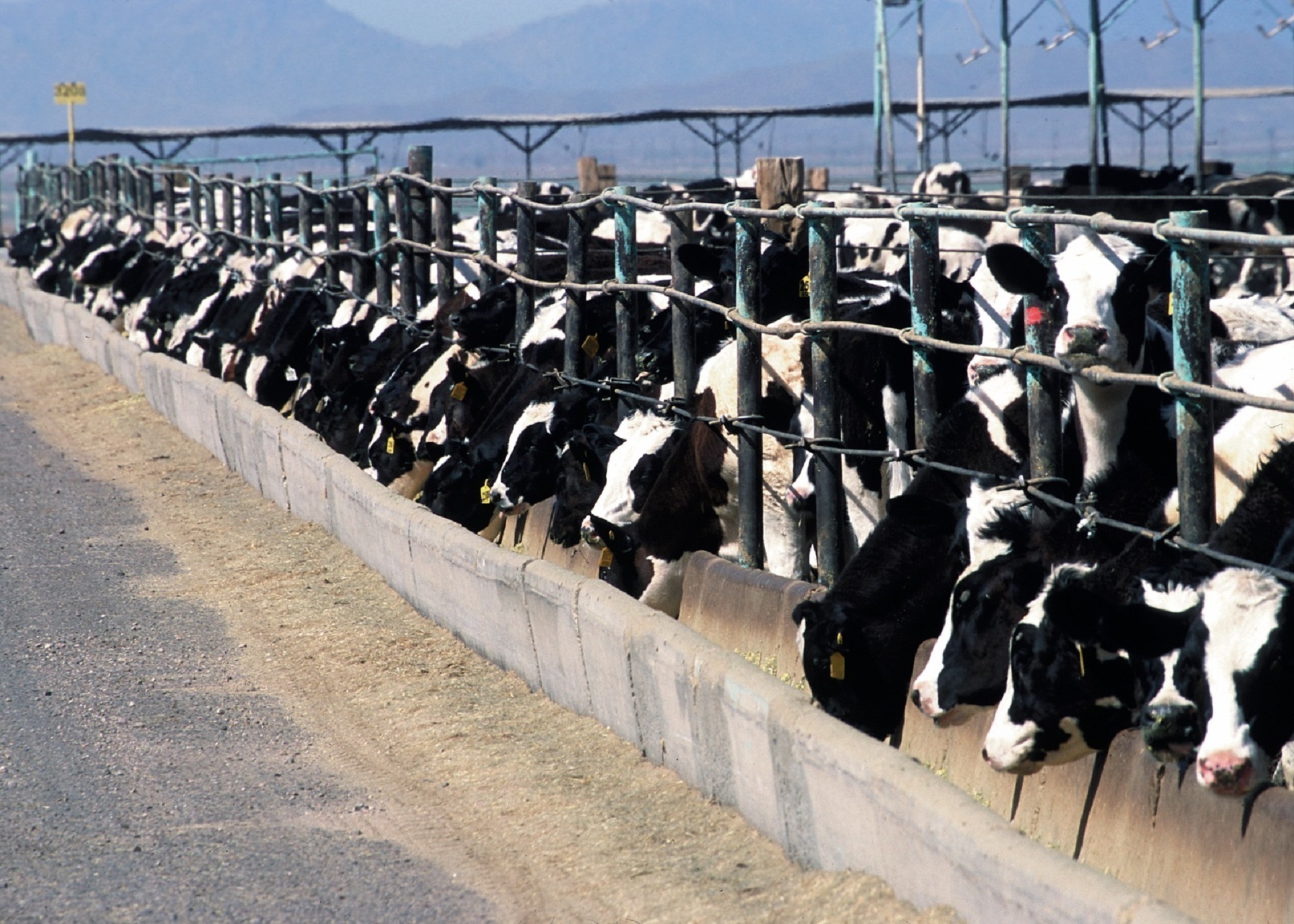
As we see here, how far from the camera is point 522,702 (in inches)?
265

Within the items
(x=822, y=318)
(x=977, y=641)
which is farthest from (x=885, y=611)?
(x=822, y=318)

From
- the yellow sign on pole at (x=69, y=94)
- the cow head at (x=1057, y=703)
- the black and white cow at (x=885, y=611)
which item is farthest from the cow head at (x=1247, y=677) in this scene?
the yellow sign on pole at (x=69, y=94)

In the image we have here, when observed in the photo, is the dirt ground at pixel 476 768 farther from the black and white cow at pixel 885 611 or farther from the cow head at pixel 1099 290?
the cow head at pixel 1099 290

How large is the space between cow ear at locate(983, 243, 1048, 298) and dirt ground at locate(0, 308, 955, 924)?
6.35 feet

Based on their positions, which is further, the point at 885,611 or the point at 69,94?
the point at 69,94

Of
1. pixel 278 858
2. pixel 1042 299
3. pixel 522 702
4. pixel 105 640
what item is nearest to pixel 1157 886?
pixel 1042 299

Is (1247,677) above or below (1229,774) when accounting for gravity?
above

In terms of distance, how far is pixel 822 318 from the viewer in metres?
6.58

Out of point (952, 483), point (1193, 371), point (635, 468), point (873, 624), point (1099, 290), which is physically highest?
point (1099, 290)

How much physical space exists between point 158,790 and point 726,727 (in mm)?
2001

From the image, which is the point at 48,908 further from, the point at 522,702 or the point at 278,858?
the point at 522,702

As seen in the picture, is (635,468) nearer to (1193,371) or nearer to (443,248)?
(1193,371)

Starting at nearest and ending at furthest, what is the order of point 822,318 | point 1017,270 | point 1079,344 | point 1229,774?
point 1229,774
point 1079,344
point 1017,270
point 822,318

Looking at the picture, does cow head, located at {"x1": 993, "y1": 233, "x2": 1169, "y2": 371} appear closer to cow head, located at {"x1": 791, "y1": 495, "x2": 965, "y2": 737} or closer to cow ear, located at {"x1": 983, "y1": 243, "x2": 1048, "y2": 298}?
cow ear, located at {"x1": 983, "y1": 243, "x2": 1048, "y2": 298}
